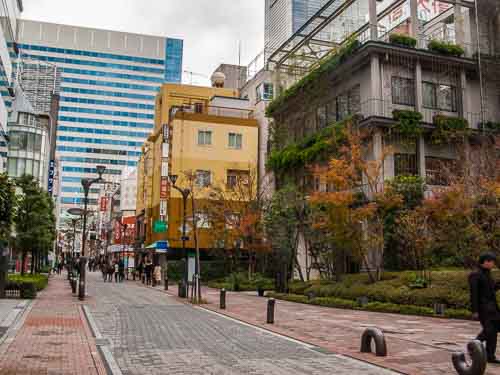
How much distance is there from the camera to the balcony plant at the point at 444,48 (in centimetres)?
2951

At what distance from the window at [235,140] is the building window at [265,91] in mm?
4183

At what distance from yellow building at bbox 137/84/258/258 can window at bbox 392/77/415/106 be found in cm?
1750

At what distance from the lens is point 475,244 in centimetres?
1925

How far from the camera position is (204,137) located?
4719 cm

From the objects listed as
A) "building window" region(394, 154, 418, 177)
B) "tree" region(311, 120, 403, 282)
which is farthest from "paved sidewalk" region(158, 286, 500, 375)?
"building window" region(394, 154, 418, 177)

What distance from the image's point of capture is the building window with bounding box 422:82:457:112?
98.0ft

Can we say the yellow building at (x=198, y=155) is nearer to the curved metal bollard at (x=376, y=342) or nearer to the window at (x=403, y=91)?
the window at (x=403, y=91)

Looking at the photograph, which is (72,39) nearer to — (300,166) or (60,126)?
(60,126)

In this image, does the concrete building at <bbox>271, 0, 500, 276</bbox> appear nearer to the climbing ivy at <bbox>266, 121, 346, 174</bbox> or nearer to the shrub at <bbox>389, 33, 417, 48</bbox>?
the shrub at <bbox>389, 33, 417, 48</bbox>

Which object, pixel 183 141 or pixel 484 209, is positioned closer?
pixel 484 209

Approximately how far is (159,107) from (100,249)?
64113 millimetres

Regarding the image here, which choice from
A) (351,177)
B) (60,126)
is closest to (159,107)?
Result: (351,177)

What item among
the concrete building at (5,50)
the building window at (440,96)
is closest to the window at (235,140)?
the concrete building at (5,50)

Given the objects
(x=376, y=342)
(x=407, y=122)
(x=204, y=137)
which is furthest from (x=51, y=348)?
(x=204, y=137)
